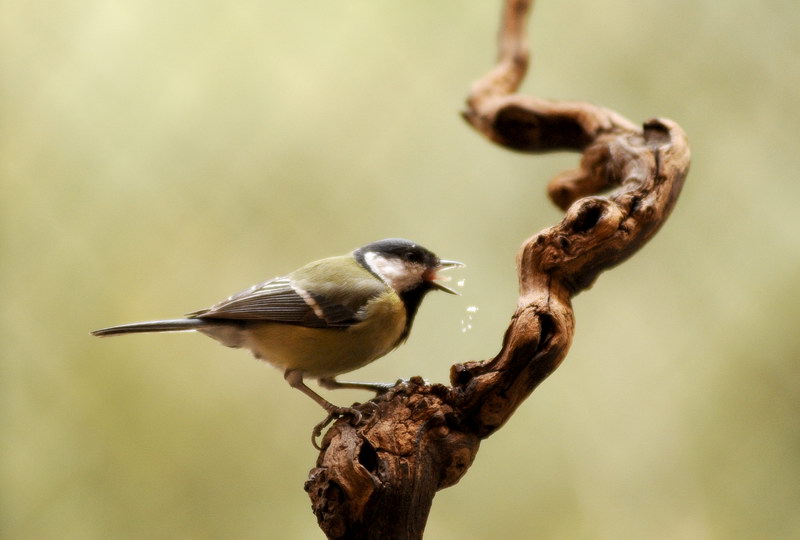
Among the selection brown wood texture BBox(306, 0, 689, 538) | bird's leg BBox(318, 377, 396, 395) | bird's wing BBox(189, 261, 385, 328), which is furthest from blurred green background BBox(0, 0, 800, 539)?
brown wood texture BBox(306, 0, 689, 538)

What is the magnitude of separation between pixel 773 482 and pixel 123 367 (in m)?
2.03

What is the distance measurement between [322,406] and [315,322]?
16 cm

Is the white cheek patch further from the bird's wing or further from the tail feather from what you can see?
the tail feather

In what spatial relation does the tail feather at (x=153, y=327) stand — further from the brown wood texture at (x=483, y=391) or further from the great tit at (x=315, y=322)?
the brown wood texture at (x=483, y=391)

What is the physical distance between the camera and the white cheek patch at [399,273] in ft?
4.62

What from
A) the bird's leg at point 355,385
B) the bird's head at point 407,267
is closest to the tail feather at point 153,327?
the bird's leg at point 355,385

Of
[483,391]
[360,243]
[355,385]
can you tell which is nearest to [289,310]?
[355,385]

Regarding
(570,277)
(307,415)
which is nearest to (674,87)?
(570,277)

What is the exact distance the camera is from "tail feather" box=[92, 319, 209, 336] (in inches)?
49.6

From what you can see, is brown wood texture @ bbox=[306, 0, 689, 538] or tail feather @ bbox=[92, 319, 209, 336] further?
tail feather @ bbox=[92, 319, 209, 336]

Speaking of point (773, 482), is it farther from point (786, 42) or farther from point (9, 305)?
point (9, 305)

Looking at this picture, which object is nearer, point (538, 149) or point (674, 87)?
point (538, 149)

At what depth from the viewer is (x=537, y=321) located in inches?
42.1

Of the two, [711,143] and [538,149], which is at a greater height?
[711,143]
